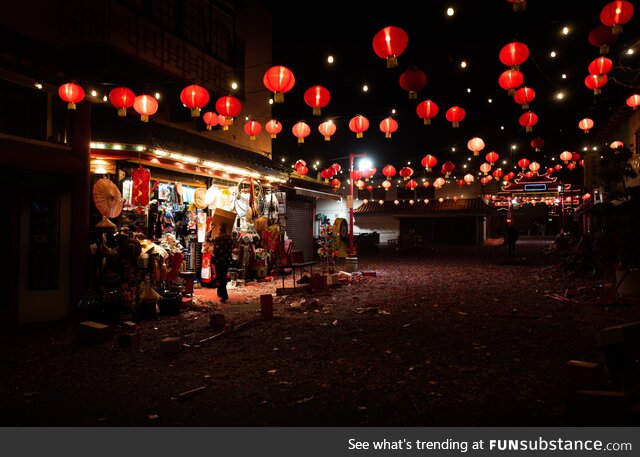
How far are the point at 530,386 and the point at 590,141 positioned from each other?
84.6ft

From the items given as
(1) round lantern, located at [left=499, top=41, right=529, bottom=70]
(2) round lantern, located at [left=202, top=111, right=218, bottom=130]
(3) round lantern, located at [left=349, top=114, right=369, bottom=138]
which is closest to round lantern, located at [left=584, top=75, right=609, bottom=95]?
(1) round lantern, located at [left=499, top=41, right=529, bottom=70]

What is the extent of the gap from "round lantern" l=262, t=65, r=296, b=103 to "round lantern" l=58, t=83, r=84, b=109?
4.08 meters

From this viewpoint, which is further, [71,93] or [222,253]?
[222,253]

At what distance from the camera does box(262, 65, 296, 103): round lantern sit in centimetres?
1016

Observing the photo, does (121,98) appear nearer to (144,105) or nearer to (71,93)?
(144,105)

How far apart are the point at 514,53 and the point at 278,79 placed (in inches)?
216

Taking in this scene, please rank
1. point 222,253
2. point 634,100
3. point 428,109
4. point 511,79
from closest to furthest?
point 511,79 < point 222,253 < point 428,109 < point 634,100

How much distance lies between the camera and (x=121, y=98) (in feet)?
34.0

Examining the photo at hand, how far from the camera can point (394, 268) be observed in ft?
71.6

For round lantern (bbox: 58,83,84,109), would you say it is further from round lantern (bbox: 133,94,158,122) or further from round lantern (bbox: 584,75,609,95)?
round lantern (bbox: 584,75,609,95)

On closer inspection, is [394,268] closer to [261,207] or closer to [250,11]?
[261,207]

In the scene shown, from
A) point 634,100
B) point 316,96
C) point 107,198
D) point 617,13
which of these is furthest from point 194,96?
point 634,100

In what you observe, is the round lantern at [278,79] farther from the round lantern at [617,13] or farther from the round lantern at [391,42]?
the round lantern at [617,13]

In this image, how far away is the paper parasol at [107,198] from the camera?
9.92 meters
